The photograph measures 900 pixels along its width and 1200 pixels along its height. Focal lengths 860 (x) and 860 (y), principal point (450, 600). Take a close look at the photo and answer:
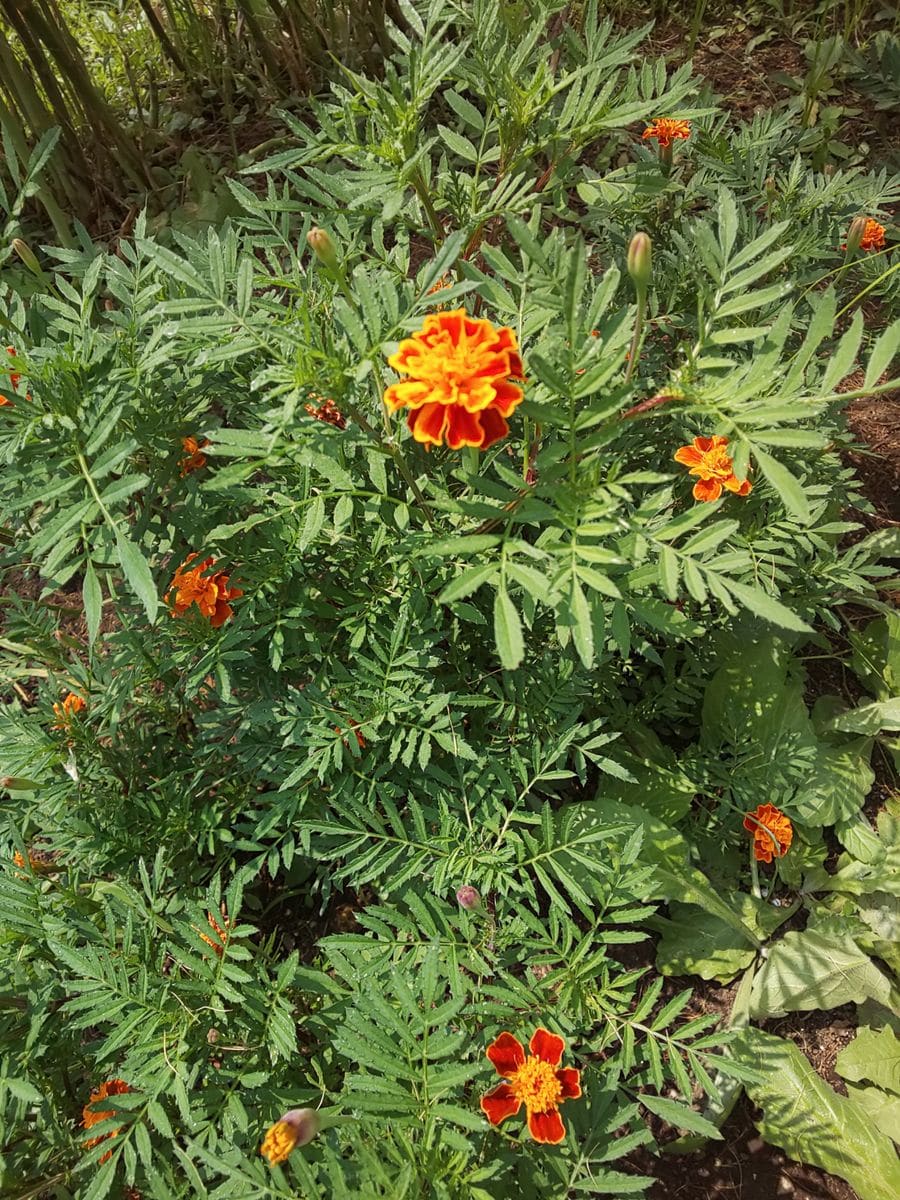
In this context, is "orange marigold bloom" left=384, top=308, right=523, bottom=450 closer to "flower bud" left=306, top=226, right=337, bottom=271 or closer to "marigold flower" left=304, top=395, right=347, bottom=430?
"flower bud" left=306, top=226, right=337, bottom=271

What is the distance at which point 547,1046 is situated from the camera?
1.17 metres

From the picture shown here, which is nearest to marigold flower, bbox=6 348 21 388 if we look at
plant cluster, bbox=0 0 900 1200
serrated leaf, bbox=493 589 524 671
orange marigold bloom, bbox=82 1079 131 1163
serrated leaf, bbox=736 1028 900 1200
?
plant cluster, bbox=0 0 900 1200

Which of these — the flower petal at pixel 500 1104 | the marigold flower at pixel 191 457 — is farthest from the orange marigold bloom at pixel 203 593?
the flower petal at pixel 500 1104

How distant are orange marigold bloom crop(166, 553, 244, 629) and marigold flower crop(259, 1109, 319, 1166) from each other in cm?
69

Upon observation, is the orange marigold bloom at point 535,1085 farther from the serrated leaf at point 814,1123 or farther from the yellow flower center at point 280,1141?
the serrated leaf at point 814,1123

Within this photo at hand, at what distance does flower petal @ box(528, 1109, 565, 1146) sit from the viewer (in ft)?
3.63

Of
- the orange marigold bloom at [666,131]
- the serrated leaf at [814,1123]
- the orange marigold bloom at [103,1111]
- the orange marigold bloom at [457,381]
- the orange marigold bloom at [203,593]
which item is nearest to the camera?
the orange marigold bloom at [457,381]

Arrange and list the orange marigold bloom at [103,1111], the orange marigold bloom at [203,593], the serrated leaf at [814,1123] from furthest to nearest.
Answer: the serrated leaf at [814,1123] < the orange marigold bloom at [203,593] < the orange marigold bloom at [103,1111]

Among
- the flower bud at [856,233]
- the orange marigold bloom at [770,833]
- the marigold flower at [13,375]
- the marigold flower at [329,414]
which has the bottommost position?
the orange marigold bloom at [770,833]

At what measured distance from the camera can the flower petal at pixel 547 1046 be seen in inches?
45.6

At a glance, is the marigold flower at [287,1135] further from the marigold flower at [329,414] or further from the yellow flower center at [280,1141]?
the marigold flower at [329,414]

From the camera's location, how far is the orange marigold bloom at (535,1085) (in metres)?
1.12

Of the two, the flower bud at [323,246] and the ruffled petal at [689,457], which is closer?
the flower bud at [323,246]

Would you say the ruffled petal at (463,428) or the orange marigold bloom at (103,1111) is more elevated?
the ruffled petal at (463,428)
